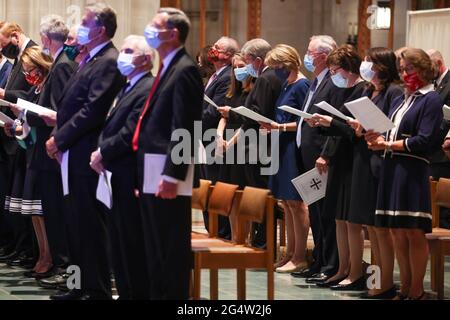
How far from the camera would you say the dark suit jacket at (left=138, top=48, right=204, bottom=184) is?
5961 mm

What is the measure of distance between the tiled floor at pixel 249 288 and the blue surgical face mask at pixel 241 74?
5.63 feet

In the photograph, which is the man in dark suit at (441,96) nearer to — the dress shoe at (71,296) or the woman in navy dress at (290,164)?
the woman in navy dress at (290,164)

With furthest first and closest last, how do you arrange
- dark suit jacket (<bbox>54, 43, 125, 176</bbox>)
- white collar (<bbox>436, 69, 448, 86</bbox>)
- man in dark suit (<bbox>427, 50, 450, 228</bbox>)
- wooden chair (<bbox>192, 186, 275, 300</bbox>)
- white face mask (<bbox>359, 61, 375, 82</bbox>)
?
white collar (<bbox>436, 69, 448, 86</bbox>) → man in dark suit (<bbox>427, 50, 450, 228</bbox>) → white face mask (<bbox>359, 61, 375, 82</bbox>) → dark suit jacket (<bbox>54, 43, 125, 176</bbox>) → wooden chair (<bbox>192, 186, 275, 300</bbox>)

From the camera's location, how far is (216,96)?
991cm

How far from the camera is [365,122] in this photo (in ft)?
23.9

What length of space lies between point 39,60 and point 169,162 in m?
2.97

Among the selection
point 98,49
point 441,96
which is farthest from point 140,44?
point 441,96

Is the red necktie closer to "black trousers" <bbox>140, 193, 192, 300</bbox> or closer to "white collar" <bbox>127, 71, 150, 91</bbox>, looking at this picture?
"black trousers" <bbox>140, 193, 192, 300</bbox>

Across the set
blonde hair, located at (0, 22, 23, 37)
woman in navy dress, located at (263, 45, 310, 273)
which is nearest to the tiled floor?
woman in navy dress, located at (263, 45, 310, 273)

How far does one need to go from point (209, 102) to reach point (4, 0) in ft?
11.9

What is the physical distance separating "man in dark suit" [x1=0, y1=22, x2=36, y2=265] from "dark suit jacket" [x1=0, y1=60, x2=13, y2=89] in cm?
23

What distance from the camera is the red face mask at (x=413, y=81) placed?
7334 mm

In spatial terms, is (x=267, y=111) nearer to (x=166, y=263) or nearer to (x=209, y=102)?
(x=209, y=102)

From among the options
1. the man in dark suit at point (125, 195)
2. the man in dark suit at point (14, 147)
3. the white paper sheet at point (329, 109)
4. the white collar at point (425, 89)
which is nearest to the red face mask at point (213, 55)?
the man in dark suit at point (14, 147)
